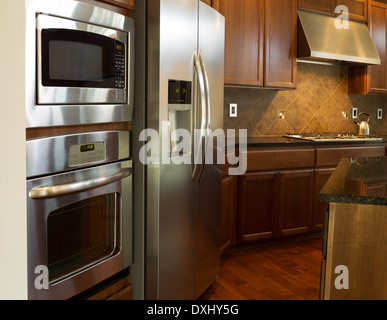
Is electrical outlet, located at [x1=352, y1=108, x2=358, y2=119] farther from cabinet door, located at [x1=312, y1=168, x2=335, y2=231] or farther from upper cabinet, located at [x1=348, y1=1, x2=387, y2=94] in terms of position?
cabinet door, located at [x1=312, y1=168, x2=335, y2=231]

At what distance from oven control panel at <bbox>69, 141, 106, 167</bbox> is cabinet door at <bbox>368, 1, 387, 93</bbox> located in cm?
349

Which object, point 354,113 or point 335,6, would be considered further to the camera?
point 354,113

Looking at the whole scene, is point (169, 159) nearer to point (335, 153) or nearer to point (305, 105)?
point (335, 153)

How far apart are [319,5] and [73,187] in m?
3.17

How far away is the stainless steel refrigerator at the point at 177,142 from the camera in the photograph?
200 centimetres

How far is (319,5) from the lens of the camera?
3.95 meters

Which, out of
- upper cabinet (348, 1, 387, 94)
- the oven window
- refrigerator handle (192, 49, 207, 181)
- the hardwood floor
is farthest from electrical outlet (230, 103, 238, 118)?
the oven window

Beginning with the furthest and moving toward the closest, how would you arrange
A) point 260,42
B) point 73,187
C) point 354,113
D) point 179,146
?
1. point 354,113
2. point 260,42
3. point 179,146
4. point 73,187

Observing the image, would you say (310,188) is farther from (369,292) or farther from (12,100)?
(12,100)

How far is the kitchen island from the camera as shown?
1.48m

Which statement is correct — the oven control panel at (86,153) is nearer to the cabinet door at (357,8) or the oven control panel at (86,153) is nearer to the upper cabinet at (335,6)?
the upper cabinet at (335,6)

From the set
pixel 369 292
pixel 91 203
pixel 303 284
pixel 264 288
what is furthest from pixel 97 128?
pixel 303 284

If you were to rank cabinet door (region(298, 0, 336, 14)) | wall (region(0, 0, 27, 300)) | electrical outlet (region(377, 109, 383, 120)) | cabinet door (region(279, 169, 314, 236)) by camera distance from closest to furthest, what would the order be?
wall (region(0, 0, 27, 300)) < cabinet door (region(279, 169, 314, 236)) < cabinet door (region(298, 0, 336, 14)) < electrical outlet (region(377, 109, 383, 120))

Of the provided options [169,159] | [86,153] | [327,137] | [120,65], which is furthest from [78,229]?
[327,137]
